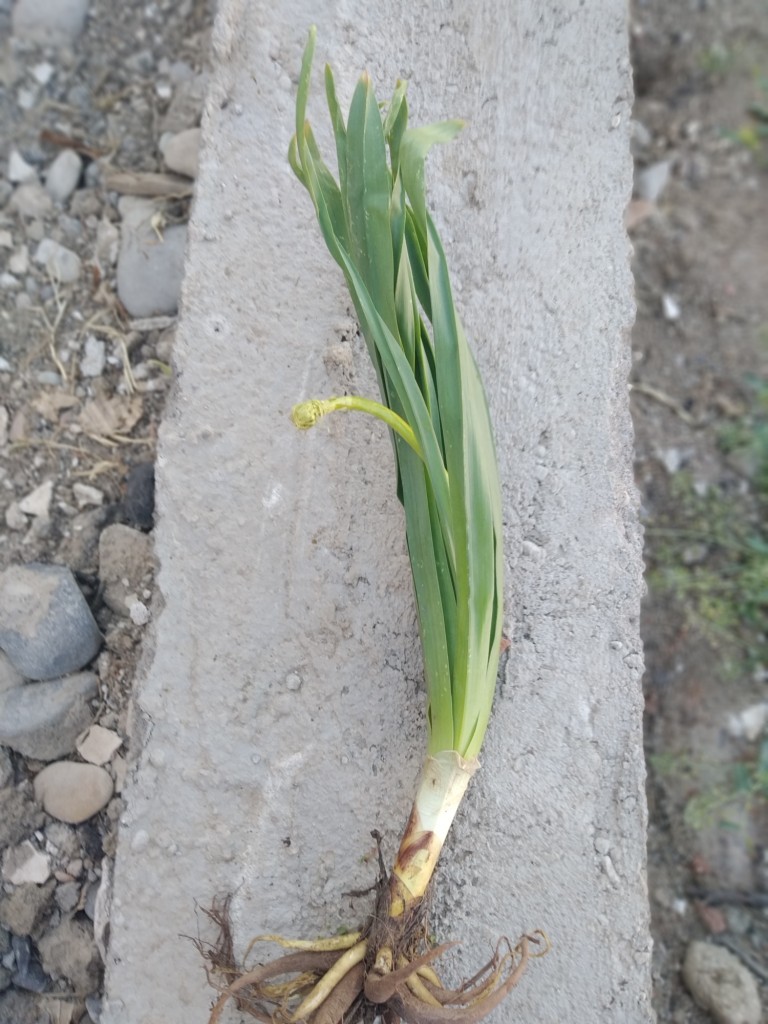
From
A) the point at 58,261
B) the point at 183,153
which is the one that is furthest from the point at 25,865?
the point at 183,153

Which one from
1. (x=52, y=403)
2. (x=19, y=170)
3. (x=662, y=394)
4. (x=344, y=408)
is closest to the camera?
(x=344, y=408)

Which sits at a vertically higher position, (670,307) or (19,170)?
(19,170)

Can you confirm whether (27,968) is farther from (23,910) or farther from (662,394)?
(662,394)

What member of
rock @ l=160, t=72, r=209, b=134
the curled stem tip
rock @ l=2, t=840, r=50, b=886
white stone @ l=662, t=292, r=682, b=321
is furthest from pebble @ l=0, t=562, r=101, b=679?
white stone @ l=662, t=292, r=682, b=321

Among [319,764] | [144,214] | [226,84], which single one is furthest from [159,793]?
[226,84]

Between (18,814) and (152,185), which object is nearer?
(18,814)

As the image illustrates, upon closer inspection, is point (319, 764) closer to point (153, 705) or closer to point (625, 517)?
point (153, 705)
